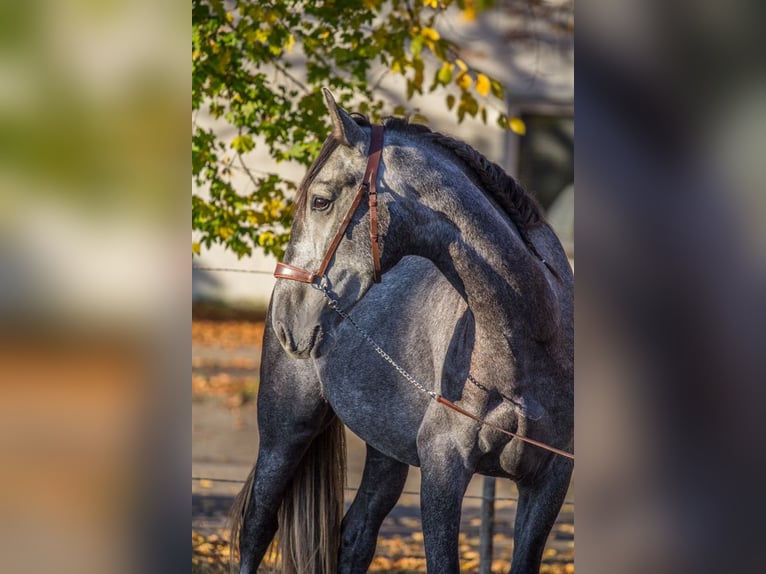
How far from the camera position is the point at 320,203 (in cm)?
271

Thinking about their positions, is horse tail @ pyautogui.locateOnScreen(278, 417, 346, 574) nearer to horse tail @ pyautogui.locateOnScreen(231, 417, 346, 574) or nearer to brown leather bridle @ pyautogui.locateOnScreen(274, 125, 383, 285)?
horse tail @ pyautogui.locateOnScreen(231, 417, 346, 574)

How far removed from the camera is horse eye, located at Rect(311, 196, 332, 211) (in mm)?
2703

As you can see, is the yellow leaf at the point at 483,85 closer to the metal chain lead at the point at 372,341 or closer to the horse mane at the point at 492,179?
the horse mane at the point at 492,179

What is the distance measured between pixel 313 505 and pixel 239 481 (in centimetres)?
98

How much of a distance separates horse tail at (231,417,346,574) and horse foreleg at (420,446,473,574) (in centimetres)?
89

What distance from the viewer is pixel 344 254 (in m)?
2.67

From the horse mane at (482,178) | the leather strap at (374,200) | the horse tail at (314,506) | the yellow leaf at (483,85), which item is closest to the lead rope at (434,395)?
the leather strap at (374,200)

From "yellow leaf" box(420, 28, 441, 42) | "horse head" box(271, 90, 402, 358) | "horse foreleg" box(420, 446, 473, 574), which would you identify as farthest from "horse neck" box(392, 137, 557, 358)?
"yellow leaf" box(420, 28, 441, 42)
